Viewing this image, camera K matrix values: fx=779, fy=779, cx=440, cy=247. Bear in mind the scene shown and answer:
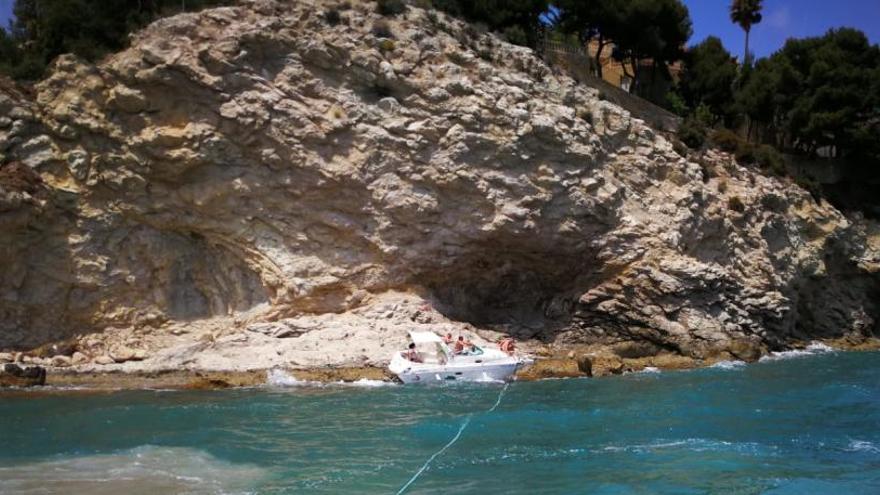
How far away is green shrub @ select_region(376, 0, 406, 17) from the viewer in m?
29.5

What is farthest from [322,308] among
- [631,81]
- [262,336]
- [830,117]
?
[830,117]

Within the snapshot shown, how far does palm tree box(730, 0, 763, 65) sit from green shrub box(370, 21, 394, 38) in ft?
90.6

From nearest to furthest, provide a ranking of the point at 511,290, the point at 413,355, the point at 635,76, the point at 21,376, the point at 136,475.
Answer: the point at 136,475
the point at 21,376
the point at 413,355
the point at 511,290
the point at 635,76

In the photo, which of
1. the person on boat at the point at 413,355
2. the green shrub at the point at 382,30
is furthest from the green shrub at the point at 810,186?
the person on boat at the point at 413,355

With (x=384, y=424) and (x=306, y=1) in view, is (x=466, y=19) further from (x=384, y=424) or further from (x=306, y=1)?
(x=384, y=424)

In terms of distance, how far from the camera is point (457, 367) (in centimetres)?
2162

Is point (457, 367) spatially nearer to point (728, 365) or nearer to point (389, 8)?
point (728, 365)

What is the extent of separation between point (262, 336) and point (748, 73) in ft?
107

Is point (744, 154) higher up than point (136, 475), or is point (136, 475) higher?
point (744, 154)

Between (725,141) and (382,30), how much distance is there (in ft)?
54.4

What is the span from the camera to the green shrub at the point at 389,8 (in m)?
29.5

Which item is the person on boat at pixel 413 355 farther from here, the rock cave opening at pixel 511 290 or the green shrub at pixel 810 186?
the green shrub at pixel 810 186

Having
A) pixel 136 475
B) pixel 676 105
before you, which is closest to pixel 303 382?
pixel 136 475

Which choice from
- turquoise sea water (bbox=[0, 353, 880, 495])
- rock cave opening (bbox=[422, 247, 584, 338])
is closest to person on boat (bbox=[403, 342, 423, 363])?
turquoise sea water (bbox=[0, 353, 880, 495])
